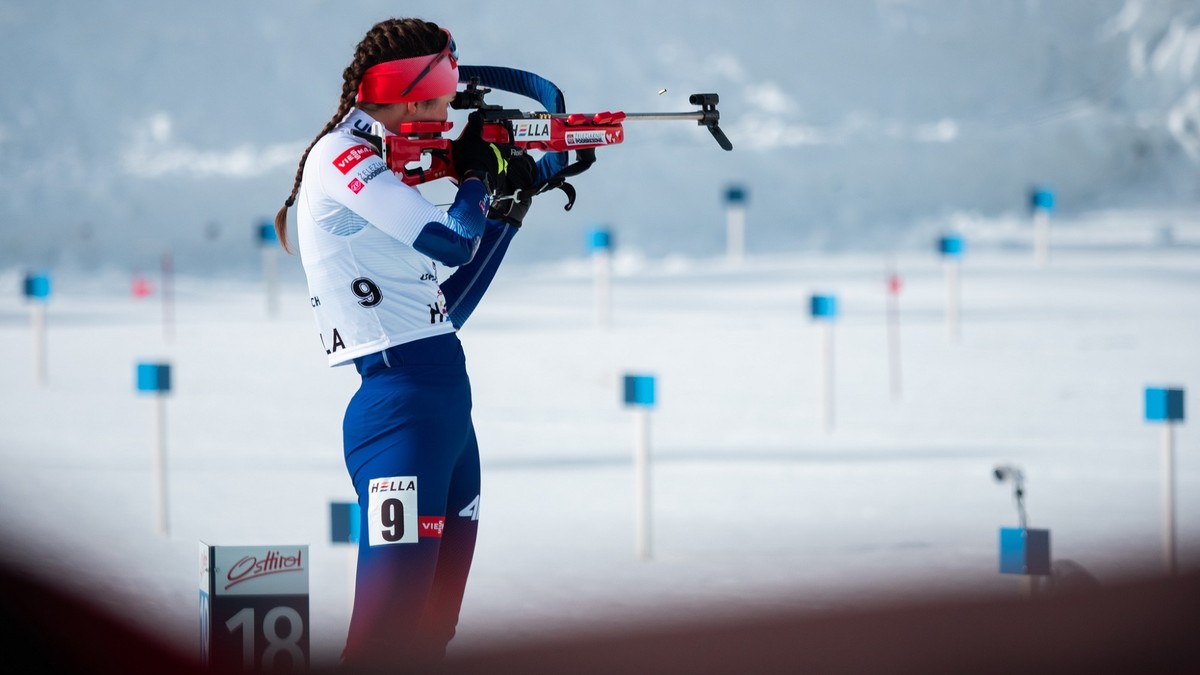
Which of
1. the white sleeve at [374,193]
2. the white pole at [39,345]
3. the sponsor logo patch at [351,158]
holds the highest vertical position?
the sponsor logo patch at [351,158]

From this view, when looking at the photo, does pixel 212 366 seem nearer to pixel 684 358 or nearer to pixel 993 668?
pixel 684 358

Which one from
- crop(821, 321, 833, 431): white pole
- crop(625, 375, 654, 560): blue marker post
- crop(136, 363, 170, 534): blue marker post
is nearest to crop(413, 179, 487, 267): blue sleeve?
crop(625, 375, 654, 560): blue marker post

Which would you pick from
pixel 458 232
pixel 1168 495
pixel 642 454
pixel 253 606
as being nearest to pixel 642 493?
pixel 642 454

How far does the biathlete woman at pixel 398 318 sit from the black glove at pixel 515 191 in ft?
0.07

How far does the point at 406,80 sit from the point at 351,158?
18 centimetres

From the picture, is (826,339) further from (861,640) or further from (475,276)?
(861,640)

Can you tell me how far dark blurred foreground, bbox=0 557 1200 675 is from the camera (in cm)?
98

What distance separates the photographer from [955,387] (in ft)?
32.9

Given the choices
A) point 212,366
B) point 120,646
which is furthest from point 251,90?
point 120,646

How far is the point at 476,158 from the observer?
9.08ft

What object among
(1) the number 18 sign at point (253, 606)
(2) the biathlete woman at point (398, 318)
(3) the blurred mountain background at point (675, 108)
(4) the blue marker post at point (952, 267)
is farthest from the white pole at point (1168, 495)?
(3) the blurred mountain background at point (675, 108)

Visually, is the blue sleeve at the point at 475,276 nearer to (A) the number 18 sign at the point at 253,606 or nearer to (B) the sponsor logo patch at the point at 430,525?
(B) the sponsor logo patch at the point at 430,525

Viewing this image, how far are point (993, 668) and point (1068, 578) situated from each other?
11.9ft

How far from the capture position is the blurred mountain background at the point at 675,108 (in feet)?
69.9
